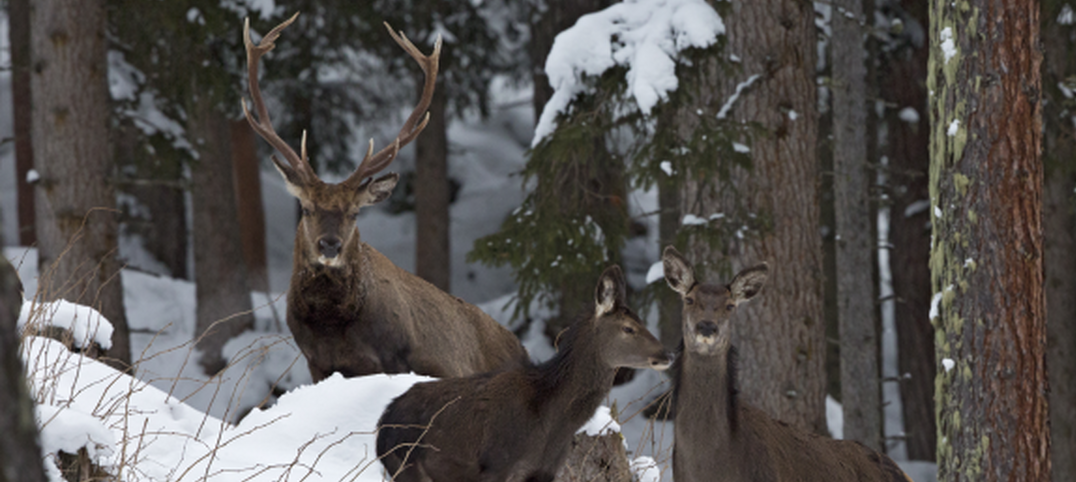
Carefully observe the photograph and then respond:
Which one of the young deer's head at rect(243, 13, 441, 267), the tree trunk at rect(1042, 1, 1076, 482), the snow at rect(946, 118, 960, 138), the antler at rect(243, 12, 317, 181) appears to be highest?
the antler at rect(243, 12, 317, 181)

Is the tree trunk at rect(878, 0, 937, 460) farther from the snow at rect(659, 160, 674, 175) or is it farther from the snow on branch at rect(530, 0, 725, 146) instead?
the snow at rect(659, 160, 674, 175)

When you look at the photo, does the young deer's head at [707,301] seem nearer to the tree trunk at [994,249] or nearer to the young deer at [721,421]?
the young deer at [721,421]

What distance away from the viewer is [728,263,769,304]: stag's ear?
5797 mm

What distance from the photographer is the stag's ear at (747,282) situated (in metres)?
5.80

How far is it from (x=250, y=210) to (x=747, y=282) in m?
14.4

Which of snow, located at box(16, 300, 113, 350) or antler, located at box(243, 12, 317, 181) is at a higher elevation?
antler, located at box(243, 12, 317, 181)

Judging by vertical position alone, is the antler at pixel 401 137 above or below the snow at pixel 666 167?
above

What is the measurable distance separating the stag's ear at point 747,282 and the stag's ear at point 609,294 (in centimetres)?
60

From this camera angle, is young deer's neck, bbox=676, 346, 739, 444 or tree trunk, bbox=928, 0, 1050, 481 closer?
young deer's neck, bbox=676, 346, 739, 444

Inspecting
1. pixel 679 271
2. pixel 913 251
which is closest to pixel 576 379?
pixel 679 271

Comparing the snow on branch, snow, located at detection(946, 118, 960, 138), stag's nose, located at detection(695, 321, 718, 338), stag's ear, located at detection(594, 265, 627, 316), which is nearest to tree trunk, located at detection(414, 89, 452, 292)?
the snow on branch

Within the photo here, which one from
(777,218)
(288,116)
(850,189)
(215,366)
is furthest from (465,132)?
(777,218)

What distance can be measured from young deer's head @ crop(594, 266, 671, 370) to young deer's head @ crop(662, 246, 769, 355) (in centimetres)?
20

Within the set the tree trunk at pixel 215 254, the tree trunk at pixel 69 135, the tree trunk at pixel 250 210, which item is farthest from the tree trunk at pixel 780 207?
the tree trunk at pixel 250 210
